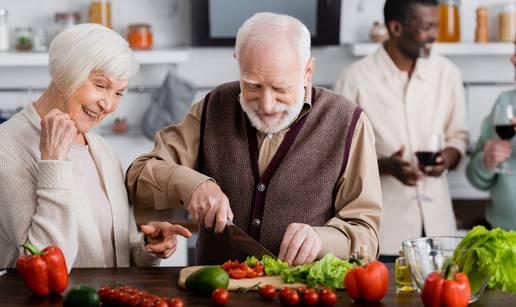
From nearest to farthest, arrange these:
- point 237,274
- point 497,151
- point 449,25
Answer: point 237,274 < point 497,151 < point 449,25

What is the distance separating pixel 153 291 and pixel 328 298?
0.45 m

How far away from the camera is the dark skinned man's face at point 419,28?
4457 millimetres

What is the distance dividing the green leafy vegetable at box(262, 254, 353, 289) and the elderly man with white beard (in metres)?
0.24

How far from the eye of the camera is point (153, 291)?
2.33 metres

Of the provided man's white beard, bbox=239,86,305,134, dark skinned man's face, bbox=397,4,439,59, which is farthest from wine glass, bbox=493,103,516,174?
man's white beard, bbox=239,86,305,134

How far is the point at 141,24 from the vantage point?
5367 millimetres

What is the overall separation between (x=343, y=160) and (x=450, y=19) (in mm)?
2867

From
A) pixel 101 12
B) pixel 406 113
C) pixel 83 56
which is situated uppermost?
pixel 83 56

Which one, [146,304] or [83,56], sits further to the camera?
[83,56]

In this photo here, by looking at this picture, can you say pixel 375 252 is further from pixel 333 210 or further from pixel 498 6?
pixel 498 6

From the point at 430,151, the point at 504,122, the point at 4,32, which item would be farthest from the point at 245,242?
the point at 4,32

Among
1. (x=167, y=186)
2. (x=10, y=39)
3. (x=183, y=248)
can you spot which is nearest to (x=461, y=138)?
(x=183, y=248)

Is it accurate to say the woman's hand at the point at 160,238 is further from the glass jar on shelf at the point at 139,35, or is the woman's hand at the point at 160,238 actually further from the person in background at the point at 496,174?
the glass jar on shelf at the point at 139,35

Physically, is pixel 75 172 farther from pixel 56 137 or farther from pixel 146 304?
pixel 146 304
